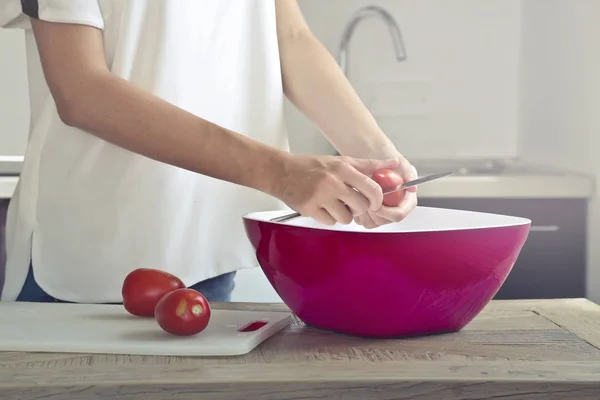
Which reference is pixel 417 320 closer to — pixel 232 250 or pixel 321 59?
pixel 232 250

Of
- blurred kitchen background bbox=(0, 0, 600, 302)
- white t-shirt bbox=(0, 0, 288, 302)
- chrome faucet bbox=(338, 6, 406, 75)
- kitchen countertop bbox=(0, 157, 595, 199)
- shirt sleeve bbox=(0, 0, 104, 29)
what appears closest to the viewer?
shirt sleeve bbox=(0, 0, 104, 29)

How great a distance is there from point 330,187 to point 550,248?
4.26ft

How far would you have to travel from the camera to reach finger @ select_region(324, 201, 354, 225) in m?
0.96

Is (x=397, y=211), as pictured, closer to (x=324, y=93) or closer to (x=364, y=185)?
(x=364, y=185)

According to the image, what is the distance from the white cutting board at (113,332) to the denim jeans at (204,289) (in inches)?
4.6

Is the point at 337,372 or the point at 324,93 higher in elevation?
the point at 324,93

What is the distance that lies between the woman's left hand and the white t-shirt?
0.28 metres

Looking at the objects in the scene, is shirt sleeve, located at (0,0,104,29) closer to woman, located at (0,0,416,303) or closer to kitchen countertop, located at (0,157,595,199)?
woman, located at (0,0,416,303)

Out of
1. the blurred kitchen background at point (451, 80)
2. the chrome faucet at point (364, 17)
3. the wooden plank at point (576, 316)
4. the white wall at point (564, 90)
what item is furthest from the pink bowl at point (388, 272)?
the chrome faucet at point (364, 17)

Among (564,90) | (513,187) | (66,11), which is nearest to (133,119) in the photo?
(66,11)

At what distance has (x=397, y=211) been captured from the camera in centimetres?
103

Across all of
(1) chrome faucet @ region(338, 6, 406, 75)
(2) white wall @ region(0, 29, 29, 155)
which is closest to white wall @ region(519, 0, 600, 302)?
(1) chrome faucet @ region(338, 6, 406, 75)

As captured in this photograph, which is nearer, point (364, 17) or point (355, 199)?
point (355, 199)

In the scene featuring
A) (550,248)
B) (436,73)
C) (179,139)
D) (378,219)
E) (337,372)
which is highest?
(436,73)
